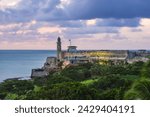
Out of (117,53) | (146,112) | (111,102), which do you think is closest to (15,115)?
(111,102)

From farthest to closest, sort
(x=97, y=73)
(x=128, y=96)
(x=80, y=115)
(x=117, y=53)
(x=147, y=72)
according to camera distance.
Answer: (x=117, y=53) < (x=97, y=73) < (x=147, y=72) < (x=128, y=96) < (x=80, y=115)

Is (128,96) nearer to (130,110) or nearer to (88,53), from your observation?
(130,110)

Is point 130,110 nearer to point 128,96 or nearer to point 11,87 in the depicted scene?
point 128,96

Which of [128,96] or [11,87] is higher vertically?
[128,96]

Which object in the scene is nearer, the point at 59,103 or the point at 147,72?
the point at 59,103

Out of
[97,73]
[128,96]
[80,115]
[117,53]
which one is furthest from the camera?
[117,53]

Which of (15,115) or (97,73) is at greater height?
(15,115)

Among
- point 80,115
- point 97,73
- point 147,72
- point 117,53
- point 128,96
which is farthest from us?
point 117,53

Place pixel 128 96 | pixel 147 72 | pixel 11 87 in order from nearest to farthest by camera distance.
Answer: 1. pixel 128 96
2. pixel 147 72
3. pixel 11 87

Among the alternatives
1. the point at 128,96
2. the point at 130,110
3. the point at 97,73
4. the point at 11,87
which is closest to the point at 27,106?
the point at 130,110
